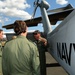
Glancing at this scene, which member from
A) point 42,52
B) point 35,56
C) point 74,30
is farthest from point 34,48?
point 42,52

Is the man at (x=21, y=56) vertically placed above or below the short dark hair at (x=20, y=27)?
below

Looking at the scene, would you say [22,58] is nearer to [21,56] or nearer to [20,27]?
[21,56]

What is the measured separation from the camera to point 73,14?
3.03 m

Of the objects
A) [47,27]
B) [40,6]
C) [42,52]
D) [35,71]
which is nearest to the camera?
[35,71]

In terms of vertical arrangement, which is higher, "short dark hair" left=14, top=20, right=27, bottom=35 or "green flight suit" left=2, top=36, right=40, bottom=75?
"short dark hair" left=14, top=20, right=27, bottom=35

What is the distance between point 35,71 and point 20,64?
213 millimetres

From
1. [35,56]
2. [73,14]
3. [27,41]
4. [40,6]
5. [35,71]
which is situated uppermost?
[40,6]

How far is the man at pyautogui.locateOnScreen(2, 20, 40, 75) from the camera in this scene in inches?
111

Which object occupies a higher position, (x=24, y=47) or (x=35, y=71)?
(x=24, y=47)

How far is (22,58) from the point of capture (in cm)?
283

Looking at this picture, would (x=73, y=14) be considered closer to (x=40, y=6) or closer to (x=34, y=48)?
(x=34, y=48)

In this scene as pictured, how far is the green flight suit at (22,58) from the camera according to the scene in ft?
9.24

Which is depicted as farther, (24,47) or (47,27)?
(47,27)

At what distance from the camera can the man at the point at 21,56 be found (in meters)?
2.81
